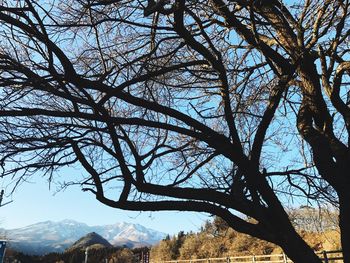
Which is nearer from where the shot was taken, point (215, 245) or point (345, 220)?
point (345, 220)

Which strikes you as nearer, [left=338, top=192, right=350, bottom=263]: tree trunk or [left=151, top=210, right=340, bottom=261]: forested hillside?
[left=338, top=192, right=350, bottom=263]: tree trunk

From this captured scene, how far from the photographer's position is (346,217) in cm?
364

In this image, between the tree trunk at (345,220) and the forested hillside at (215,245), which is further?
the forested hillside at (215,245)

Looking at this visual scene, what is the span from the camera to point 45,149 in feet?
14.2

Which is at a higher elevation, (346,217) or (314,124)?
(314,124)

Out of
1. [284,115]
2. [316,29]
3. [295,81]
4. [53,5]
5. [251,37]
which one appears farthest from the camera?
[284,115]

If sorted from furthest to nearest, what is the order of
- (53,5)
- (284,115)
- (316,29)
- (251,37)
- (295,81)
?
(284,115), (295,81), (251,37), (316,29), (53,5)

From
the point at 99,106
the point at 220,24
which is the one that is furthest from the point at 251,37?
the point at 99,106

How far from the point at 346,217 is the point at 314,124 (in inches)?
46.1

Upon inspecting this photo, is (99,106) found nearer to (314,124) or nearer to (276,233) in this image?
(276,233)

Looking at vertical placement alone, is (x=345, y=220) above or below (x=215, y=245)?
below

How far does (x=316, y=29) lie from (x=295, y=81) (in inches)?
33.2

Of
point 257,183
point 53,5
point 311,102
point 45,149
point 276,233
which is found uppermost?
point 53,5

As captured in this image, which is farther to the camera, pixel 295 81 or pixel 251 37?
pixel 295 81
